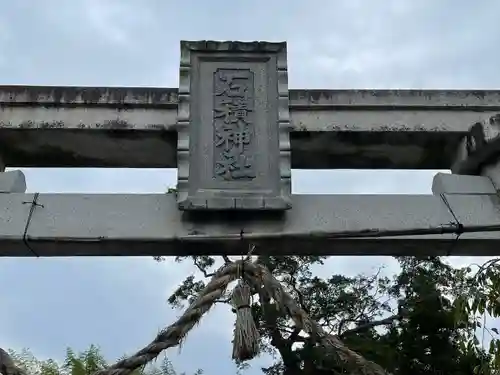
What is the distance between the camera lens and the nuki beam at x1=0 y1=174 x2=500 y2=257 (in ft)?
10.7

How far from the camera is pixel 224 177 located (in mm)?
3379

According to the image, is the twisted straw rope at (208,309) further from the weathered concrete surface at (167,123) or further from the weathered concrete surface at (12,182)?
the weathered concrete surface at (12,182)

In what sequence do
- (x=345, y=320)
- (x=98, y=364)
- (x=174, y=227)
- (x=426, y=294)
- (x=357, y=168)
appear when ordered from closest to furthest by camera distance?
(x=174, y=227) < (x=357, y=168) < (x=98, y=364) < (x=426, y=294) < (x=345, y=320)

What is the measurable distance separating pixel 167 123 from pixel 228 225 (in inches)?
27.0

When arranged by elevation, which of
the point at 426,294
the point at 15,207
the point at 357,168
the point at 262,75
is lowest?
the point at 15,207

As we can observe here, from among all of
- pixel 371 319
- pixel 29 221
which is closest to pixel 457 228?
pixel 29 221

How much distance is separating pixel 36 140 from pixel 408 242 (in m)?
2.04

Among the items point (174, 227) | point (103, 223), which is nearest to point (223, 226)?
point (174, 227)

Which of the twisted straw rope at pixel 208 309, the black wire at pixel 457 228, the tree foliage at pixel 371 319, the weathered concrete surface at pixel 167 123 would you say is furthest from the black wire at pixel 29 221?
the tree foliage at pixel 371 319

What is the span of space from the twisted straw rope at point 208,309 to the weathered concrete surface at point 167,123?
140 centimetres

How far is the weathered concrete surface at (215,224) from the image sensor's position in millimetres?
3262

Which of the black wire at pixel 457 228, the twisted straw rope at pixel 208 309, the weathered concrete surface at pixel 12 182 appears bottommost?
the twisted straw rope at pixel 208 309

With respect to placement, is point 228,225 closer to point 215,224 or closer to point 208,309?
point 215,224

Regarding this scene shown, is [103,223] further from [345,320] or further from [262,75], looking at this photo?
[345,320]
